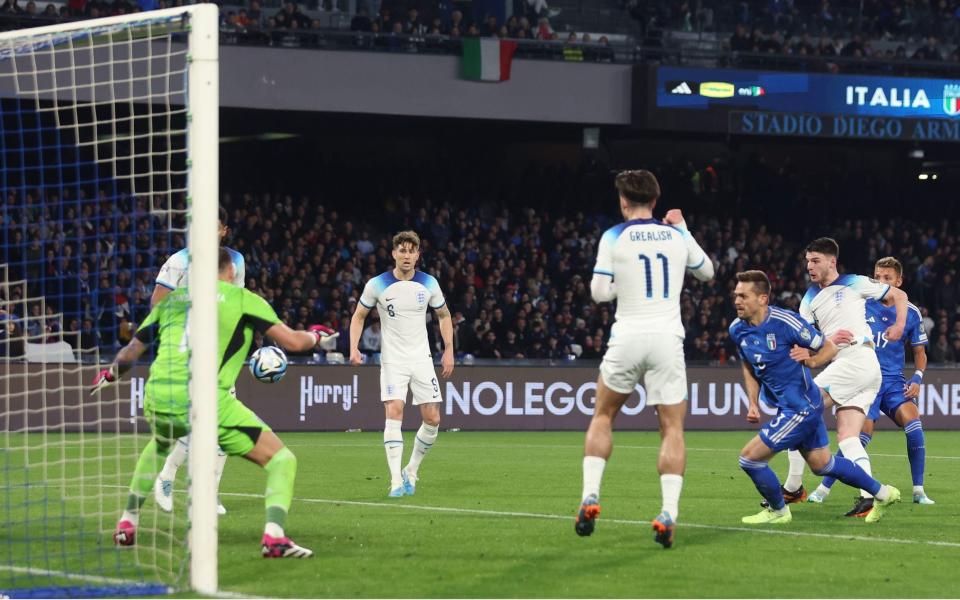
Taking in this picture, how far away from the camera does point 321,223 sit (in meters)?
28.5

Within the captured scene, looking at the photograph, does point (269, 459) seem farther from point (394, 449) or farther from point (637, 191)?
point (394, 449)

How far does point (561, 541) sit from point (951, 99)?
24.7 m

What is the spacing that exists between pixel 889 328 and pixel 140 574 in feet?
23.9

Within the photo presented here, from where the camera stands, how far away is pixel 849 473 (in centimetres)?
1022

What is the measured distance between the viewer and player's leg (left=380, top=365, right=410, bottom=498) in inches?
488

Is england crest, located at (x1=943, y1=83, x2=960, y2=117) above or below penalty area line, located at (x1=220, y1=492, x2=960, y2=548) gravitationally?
above

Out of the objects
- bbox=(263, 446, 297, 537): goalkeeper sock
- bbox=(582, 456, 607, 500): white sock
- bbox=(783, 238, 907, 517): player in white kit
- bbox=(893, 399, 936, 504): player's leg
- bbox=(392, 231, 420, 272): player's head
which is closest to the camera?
bbox=(263, 446, 297, 537): goalkeeper sock

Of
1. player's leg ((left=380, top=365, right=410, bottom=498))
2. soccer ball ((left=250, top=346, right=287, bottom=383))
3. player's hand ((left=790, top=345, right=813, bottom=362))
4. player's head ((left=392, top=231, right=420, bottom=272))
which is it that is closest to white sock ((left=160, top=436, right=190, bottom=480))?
soccer ball ((left=250, top=346, right=287, bottom=383))

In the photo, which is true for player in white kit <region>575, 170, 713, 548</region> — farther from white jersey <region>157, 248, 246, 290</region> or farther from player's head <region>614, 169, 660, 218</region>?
white jersey <region>157, 248, 246, 290</region>

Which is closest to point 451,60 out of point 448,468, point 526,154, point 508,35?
point 508,35

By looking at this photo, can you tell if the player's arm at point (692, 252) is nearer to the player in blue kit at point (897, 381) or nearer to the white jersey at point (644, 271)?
the white jersey at point (644, 271)

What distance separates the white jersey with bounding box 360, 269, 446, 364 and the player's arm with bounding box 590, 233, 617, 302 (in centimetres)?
448

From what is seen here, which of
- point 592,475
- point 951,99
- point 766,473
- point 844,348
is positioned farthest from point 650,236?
point 951,99

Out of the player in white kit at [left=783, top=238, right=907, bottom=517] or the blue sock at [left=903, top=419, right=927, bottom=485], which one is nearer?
the player in white kit at [left=783, top=238, right=907, bottom=517]
